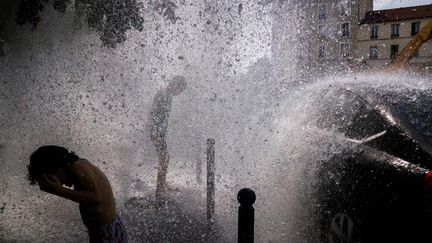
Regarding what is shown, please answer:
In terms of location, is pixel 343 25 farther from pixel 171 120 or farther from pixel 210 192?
pixel 210 192

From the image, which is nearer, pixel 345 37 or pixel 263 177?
pixel 263 177

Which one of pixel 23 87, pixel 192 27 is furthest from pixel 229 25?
pixel 23 87

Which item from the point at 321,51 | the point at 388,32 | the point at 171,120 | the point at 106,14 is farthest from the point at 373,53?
the point at 106,14

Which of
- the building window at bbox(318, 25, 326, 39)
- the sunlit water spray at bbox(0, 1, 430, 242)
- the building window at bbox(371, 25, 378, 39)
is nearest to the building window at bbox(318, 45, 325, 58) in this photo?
the building window at bbox(318, 25, 326, 39)

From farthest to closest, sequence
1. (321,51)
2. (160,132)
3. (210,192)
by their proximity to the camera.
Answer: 1. (321,51)
2. (160,132)
3. (210,192)

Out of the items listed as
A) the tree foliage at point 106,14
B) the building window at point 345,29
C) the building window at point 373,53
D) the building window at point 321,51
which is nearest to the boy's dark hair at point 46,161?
the tree foliage at point 106,14

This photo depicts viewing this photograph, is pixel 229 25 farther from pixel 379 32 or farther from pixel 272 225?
pixel 379 32

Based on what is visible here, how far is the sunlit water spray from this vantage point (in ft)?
13.9

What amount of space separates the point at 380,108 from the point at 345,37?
198 ft

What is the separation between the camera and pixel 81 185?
248 centimetres

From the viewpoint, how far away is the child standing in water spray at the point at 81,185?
7.84 feet

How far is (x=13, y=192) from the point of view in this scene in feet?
19.8

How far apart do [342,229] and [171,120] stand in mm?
7482

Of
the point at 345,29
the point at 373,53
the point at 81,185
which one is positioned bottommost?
the point at 81,185
